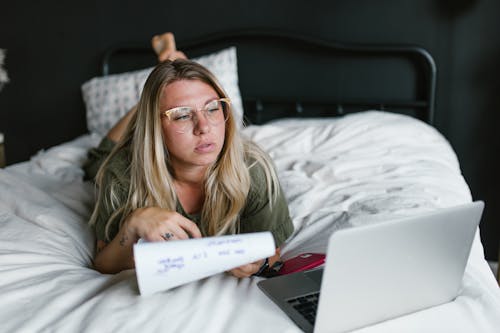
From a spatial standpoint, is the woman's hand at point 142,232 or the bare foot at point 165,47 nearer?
the woman's hand at point 142,232

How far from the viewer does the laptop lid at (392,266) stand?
2.46 ft

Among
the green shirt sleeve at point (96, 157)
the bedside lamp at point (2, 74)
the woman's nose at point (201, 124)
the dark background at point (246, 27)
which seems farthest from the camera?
the bedside lamp at point (2, 74)

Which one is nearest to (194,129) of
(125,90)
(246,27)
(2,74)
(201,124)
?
(201,124)

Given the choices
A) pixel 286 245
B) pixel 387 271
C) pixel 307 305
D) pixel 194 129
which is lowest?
pixel 286 245

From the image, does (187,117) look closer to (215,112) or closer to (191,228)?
(215,112)

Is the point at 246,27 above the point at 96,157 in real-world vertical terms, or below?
above

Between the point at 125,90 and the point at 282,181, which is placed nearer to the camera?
the point at 282,181

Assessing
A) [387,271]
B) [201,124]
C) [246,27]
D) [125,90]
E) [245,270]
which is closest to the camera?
[387,271]

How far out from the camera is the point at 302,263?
107 cm

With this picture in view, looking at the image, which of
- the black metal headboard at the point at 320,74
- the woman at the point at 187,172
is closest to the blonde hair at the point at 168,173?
the woman at the point at 187,172

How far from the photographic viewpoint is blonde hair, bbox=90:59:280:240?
48.1 inches

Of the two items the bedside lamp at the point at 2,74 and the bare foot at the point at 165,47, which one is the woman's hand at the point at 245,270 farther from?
the bedside lamp at the point at 2,74

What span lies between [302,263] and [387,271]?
0.94ft

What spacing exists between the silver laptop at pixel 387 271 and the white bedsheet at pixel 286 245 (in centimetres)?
3
